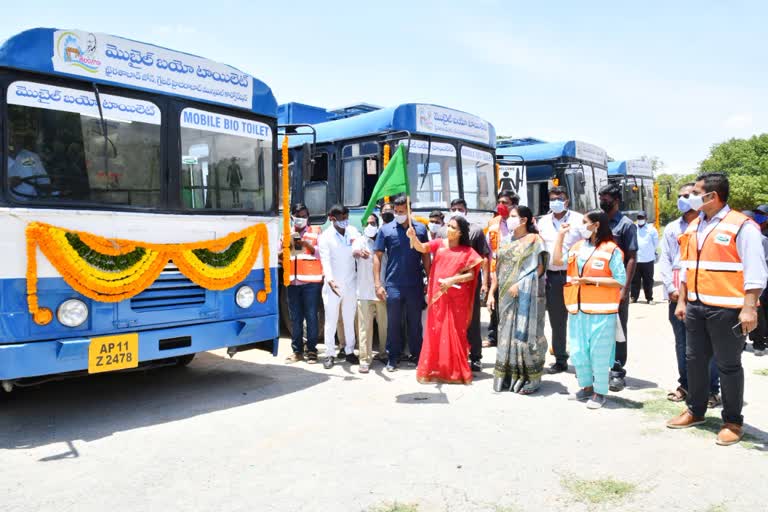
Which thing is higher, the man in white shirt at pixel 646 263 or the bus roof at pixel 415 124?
the bus roof at pixel 415 124

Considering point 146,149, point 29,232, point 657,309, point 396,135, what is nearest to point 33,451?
point 29,232

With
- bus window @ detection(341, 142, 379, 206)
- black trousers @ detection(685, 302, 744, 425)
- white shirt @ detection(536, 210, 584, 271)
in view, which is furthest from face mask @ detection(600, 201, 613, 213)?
bus window @ detection(341, 142, 379, 206)

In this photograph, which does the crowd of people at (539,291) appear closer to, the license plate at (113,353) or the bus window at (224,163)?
the bus window at (224,163)

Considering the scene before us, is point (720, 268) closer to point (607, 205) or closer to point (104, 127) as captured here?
point (607, 205)

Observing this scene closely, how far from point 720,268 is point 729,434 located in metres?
1.19

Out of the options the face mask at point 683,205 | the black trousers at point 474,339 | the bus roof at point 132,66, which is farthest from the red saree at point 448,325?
the bus roof at point 132,66

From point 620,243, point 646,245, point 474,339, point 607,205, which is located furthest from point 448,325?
point 646,245

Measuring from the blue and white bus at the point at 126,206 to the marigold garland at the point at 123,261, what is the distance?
0.4 inches

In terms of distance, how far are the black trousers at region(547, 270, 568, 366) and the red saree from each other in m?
0.90

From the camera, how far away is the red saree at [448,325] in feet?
21.4

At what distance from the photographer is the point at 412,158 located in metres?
8.58

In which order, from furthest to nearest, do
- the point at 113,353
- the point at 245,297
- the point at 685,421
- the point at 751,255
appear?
the point at 245,297
the point at 113,353
the point at 685,421
the point at 751,255

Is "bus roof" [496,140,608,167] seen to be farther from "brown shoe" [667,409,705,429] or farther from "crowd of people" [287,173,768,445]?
"brown shoe" [667,409,705,429]

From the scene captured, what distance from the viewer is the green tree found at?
5219 cm
